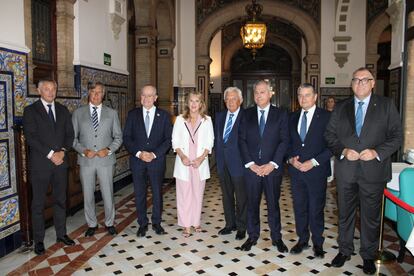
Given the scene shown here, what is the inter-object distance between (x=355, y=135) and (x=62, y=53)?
386 centimetres

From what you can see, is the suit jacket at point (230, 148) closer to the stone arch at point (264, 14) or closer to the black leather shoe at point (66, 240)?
the black leather shoe at point (66, 240)

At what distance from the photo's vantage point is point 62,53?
5113 millimetres

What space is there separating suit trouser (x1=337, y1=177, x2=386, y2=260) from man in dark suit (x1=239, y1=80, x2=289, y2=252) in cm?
62

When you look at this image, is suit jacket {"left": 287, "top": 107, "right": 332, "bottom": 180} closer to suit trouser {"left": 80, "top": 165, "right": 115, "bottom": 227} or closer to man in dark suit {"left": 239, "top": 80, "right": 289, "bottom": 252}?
man in dark suit {"left": 239, "top": 80, "right": 289, "bottom": 252}

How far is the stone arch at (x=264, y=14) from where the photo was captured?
36.1 feet

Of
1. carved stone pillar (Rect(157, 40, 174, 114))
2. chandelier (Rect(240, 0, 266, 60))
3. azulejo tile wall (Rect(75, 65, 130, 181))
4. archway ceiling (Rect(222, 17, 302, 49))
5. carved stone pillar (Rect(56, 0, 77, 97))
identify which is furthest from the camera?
archway ceiling (Rect(222, 17, 302, 49))

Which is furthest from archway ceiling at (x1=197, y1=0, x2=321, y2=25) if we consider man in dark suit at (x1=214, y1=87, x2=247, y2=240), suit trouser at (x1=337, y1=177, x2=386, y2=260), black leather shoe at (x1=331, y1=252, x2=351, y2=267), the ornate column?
black leather shoe at (x1=331, y1=252, x2=351, y2=267)

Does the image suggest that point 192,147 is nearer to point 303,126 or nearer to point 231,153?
point 231,153

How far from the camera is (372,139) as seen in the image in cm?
326

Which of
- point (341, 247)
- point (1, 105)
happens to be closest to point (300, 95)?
point (341, 247)

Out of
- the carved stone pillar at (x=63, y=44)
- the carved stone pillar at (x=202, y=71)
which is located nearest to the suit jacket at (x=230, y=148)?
the carved stone pillar at (x=63, y=44)

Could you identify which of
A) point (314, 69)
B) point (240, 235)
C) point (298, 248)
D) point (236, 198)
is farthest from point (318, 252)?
point (314, 69)

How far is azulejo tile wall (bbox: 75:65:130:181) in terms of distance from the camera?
17.9ft

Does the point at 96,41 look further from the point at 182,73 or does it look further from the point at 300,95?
the point at 182,73
